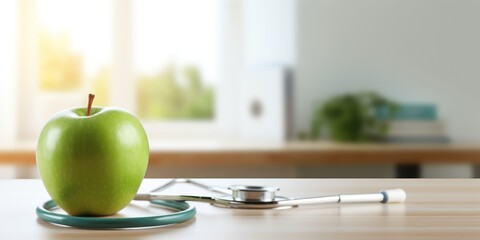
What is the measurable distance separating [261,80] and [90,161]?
7.61 feet

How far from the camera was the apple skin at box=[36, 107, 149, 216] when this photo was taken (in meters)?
0.89

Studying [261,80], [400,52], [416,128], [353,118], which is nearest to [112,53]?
[261,80]

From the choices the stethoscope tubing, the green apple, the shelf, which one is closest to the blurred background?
the shelf

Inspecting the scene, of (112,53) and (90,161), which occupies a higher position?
(112,53)

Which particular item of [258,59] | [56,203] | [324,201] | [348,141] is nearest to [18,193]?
[56,203]

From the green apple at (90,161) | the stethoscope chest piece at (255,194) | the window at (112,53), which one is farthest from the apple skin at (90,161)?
the window at (112,53)

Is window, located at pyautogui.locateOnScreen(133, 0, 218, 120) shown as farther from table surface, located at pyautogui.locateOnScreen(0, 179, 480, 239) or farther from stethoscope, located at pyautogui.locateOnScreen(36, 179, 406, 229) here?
stethoscope, located at pyautogui.locateOnScreen(36, 179, 406, 229)

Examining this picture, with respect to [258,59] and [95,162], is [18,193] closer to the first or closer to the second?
[95,162]

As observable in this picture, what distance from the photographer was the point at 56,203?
93 centimetres

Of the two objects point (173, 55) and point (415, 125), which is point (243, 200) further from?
point (173, 55)

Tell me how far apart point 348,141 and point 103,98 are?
109cm

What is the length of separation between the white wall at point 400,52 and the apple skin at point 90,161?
88.7 inches

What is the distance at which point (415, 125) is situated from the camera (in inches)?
118

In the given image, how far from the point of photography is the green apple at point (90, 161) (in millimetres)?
889
